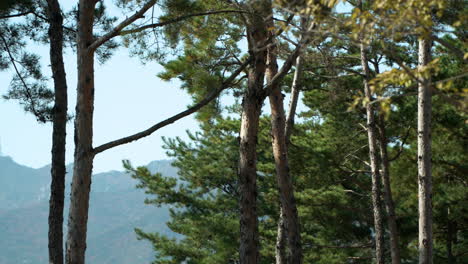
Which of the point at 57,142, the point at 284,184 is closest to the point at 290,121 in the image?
the point at 284,184

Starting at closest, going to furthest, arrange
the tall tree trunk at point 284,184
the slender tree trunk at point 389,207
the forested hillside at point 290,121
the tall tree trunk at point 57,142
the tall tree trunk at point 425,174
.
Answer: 1. the forested hillside at point 290,121
2. the tall tree trunk at point 57,142
3. the tall tree trunk at point 425,174
4. the tall tree trunk at point 284,184
5. the slender tree trunk at point 389,207

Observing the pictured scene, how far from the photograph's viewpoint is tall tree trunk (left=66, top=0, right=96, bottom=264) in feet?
17.8

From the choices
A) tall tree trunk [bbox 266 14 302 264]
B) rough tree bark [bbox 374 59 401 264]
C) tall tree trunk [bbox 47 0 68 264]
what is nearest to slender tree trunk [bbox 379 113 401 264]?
rough tree bark [bbox 374 59 401 264]

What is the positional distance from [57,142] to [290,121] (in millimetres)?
3486

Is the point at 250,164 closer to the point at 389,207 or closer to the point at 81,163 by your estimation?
the point at 81,163

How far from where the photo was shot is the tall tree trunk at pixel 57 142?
21.4ft

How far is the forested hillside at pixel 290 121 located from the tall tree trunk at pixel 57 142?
15 millimetres

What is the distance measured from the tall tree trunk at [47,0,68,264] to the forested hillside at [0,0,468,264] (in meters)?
0.02

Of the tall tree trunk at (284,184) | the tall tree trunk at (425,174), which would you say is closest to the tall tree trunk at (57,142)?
the tall tree trunk at (284,184)

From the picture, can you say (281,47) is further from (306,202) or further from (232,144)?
(232,144)

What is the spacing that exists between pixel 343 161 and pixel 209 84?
19.4 feet

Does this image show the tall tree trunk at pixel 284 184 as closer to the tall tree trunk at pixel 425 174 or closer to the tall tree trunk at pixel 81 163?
the tall tree trunk at pixel 425 174

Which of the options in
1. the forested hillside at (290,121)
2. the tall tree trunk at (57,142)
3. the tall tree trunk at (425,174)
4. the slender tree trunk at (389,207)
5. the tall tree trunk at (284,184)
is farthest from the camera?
the slender tree trunk at (389,207)

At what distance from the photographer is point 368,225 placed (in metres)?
14.1
